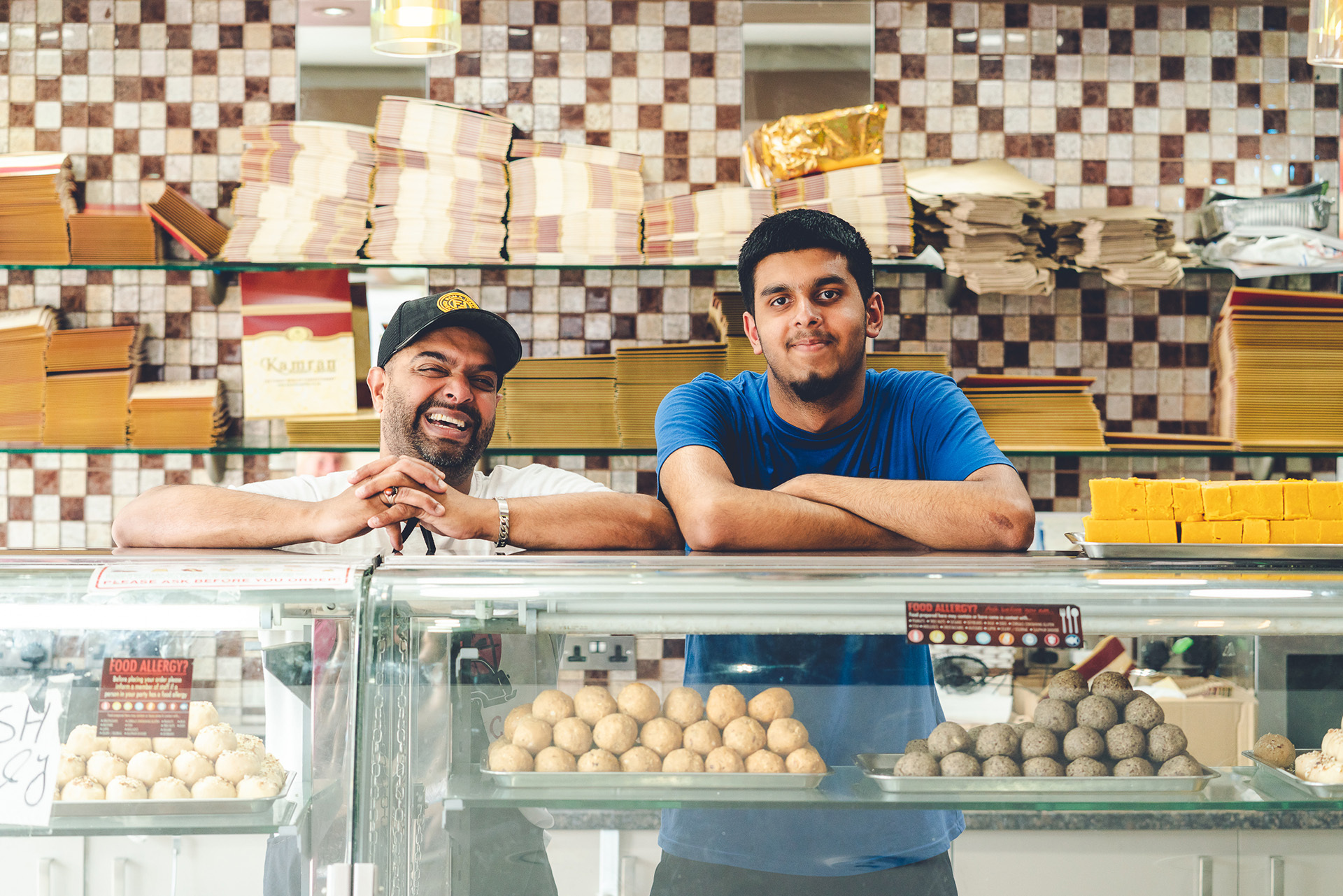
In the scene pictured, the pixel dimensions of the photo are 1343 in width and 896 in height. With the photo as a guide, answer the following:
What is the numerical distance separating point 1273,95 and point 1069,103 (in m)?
0.59

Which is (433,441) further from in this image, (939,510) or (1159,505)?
(1159,505)

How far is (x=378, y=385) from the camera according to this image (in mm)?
2096

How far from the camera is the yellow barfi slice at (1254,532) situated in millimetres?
1384

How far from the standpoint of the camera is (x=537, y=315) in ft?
10.2

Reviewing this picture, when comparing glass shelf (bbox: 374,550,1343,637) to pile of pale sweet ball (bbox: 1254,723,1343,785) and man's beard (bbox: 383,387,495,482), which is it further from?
man's beard (bbox: 383,387,495,482)

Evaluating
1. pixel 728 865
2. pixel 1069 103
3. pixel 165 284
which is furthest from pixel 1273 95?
pixel 165 284

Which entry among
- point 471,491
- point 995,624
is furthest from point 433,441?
point 995,624

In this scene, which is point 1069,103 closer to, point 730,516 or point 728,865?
point 730,516

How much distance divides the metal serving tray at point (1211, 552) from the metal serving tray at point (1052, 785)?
10.2 inches

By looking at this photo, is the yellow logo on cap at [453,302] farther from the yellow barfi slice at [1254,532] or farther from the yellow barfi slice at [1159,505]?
the yellow barfi slice at [1254,532]

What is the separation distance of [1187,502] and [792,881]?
0.70 m

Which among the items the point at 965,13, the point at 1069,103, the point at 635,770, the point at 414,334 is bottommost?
the point at 635,770

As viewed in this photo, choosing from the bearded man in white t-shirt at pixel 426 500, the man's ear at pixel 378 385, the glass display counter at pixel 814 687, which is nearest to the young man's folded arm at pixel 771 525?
the bearded man in white t-shirt at pixel 426 500

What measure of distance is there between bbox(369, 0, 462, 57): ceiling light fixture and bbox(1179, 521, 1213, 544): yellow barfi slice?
1549mm
